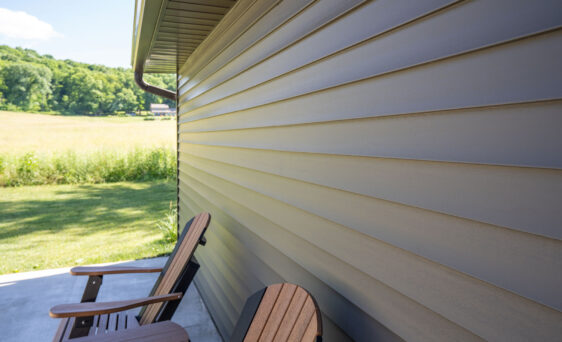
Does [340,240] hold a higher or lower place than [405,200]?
lower

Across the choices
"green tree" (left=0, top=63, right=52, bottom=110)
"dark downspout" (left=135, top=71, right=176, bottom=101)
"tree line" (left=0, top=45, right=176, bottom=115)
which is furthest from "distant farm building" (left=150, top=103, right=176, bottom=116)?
"dark downspout" (left=135, top=71, right=176, bottom=101)

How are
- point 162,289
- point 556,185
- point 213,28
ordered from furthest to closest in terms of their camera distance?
point 213,28 < point 162,289 < point 556,185

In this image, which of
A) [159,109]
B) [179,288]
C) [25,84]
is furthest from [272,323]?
[25,84]

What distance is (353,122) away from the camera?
1339 millimetres

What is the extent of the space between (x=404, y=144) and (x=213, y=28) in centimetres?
280

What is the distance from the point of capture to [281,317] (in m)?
1.43

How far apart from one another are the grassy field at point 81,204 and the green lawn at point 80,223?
0.05 ft

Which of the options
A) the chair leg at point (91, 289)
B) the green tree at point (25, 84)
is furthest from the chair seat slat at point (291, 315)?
the green tree at point (25, 84)

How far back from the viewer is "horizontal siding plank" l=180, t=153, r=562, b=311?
730 millimetres

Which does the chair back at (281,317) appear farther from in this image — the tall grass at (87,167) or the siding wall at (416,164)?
the tall grass at (87,167)

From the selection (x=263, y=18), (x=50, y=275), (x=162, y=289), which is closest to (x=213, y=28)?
(x=263, y=18)

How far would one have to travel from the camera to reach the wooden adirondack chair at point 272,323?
1.27 meters

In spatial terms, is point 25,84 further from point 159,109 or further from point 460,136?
point 460,136

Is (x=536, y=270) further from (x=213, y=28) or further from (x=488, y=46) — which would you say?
(x=213, y=28)
